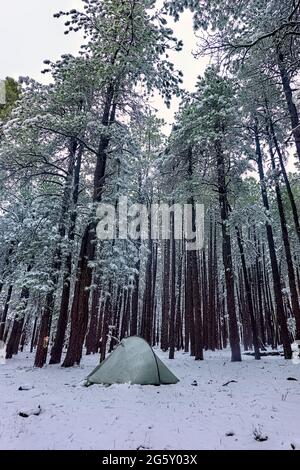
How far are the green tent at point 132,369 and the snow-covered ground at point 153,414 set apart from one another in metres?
0.38

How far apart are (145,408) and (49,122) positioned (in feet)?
32.7

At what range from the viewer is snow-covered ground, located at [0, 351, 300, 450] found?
14.8ft

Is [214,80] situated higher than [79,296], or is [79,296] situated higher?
[214,80]

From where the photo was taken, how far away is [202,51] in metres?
5.49

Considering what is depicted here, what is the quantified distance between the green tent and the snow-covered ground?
0.38 metres

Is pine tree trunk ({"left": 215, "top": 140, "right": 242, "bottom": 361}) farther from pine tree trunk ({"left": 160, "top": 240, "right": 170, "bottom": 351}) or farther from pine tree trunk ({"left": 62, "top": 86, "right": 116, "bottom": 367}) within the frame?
pine tree trunk ({"left": 62, "top": 86, "right": 116, "bottom": 367})

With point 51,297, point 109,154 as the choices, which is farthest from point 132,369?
point 109,154

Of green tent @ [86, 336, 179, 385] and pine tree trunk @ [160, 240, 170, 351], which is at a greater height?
pine tree trunk @ [160, 240, 170, 351]

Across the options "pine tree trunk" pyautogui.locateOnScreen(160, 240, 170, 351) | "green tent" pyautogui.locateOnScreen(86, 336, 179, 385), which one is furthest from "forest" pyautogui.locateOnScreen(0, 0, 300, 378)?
"pine tree trunk" pyautogui.locateOnScreen(160, 240, 170, 351)

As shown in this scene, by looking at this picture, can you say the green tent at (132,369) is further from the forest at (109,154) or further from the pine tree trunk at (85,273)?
the pine tree trunk at (85,273)
